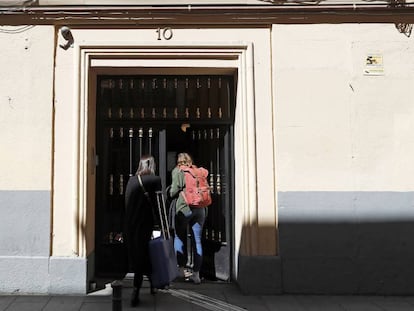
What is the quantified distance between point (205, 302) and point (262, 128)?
8.02 ft

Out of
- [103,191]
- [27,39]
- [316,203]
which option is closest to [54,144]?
[103,191]

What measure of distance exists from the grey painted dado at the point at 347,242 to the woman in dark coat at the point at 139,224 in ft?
5.89

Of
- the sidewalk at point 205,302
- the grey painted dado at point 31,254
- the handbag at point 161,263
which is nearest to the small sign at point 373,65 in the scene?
the sidewalk at point 205,302

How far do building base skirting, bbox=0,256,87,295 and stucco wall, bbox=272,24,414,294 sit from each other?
2771mm

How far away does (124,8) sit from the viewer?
617 cm

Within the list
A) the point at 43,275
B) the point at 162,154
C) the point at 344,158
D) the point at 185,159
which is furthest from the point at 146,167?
the point at 344,158

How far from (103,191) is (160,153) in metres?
1.04

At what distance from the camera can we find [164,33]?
247 inches

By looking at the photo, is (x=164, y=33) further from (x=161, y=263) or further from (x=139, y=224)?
(x=161, y=263)

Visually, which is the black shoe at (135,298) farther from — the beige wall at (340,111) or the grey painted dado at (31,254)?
the beige wall at (340,111)

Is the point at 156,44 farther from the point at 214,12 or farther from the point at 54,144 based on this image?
the point at 54,144

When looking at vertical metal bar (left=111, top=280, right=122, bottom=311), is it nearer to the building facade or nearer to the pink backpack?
the building facade

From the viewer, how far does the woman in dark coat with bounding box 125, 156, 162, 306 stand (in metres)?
5.48

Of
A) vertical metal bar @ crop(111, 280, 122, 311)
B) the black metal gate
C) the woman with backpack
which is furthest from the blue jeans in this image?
vertical metal bar @ crop(111, 280, 122, 311)
